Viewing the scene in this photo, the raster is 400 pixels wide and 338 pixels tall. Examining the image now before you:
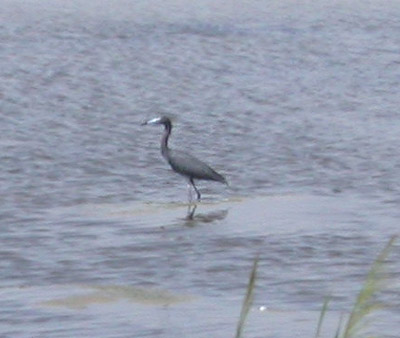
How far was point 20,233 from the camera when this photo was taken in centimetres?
1603

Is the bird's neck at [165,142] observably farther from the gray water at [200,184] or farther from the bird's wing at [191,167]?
the gray water at [200,184]

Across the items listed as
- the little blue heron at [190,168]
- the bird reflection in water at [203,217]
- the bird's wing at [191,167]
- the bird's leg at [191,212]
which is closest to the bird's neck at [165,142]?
the little blue heron at [190,168]

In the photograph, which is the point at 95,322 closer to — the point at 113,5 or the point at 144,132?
the point at 144,132

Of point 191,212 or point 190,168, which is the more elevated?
point 190,168

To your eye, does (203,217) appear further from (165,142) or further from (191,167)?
(165,142)

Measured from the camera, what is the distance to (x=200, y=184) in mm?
19188

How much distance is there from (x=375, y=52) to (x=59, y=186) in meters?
16.8

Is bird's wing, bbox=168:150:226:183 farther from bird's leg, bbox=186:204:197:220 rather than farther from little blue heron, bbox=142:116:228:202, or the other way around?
bird's leg, bbox=186:204:197:220

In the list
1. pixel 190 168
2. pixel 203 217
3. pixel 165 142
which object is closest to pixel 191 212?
pixel 203 217

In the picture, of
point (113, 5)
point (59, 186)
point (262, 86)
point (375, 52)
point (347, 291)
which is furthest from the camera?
point (113, 5)

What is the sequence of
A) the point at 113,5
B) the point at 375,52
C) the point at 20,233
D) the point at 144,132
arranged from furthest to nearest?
the point at 113,5 < the point at 375,52 < the point at 144,132 < the point at 20,233

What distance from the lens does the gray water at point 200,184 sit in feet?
42.4

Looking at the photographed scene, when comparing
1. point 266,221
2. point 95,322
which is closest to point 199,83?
point 266,221

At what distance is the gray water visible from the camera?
12938 millimetres
